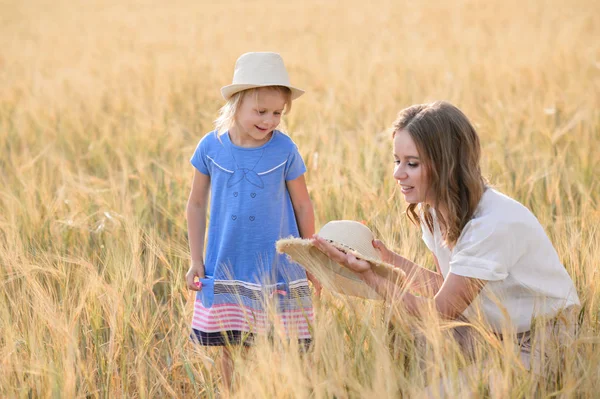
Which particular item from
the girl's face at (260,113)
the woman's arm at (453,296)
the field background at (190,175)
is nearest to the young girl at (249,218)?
the girl's face at (260,113)

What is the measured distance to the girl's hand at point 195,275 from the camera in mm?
2131

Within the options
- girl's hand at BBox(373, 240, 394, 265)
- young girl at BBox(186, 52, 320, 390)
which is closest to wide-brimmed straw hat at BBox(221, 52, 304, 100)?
young girl at BBox(186, 52, 320, 390)

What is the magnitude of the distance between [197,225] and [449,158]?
74 cm

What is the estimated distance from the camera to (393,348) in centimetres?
188

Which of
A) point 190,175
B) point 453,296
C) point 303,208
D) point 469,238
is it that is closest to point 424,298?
point 453,296

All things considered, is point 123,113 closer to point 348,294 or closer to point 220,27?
point 348,294

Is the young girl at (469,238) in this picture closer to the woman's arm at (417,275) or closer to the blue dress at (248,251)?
the woman's arm at (417,275)

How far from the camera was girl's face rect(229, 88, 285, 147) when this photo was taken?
6.80 ft

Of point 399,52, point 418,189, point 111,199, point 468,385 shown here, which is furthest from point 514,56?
point 468,385

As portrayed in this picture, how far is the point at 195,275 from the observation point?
2162mm

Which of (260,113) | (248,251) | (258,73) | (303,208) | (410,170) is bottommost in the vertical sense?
(248,251)

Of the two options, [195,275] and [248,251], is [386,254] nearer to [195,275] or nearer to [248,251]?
[248,251]

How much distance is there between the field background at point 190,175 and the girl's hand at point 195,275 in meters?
0.07

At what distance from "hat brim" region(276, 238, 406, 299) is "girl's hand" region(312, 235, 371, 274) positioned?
0.05 feet
